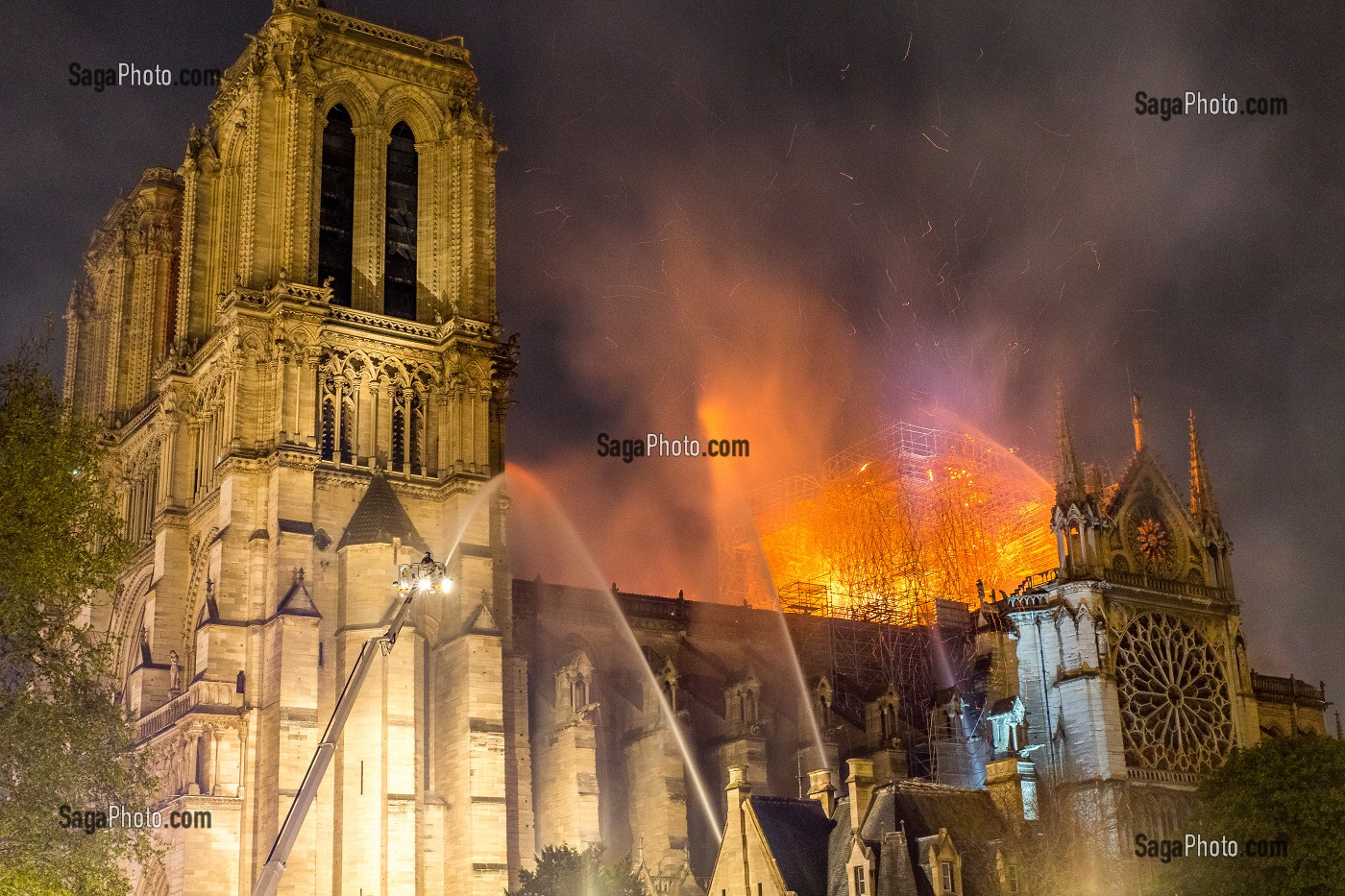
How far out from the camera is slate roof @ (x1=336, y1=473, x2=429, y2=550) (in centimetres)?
5369

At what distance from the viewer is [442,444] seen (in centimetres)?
5775

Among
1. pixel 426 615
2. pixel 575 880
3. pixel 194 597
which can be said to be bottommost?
pixel 575 880

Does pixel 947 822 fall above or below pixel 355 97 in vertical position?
below

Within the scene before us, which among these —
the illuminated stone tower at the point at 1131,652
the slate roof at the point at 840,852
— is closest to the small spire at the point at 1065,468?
the illuminated stone tower at the point at 1131,652

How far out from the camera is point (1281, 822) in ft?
147

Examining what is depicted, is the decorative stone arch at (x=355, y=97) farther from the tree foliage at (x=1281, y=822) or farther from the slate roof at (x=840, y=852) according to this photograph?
the tree foliage at (x=1281, y=822)

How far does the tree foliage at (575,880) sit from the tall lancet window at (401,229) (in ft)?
74.6

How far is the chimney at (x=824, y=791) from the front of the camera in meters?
44.0

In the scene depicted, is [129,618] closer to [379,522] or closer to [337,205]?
[379,522]

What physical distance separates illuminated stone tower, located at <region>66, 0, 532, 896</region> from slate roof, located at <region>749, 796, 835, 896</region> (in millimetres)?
11713

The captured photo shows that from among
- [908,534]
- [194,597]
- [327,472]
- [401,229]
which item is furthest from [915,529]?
[194,597]

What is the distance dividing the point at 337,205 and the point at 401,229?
7.95 feet

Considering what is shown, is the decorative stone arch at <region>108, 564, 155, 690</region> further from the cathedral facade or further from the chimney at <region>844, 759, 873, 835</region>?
the chimney at <region>844, 759, 873, 835</region>

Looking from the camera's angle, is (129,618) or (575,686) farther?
(129,618)
